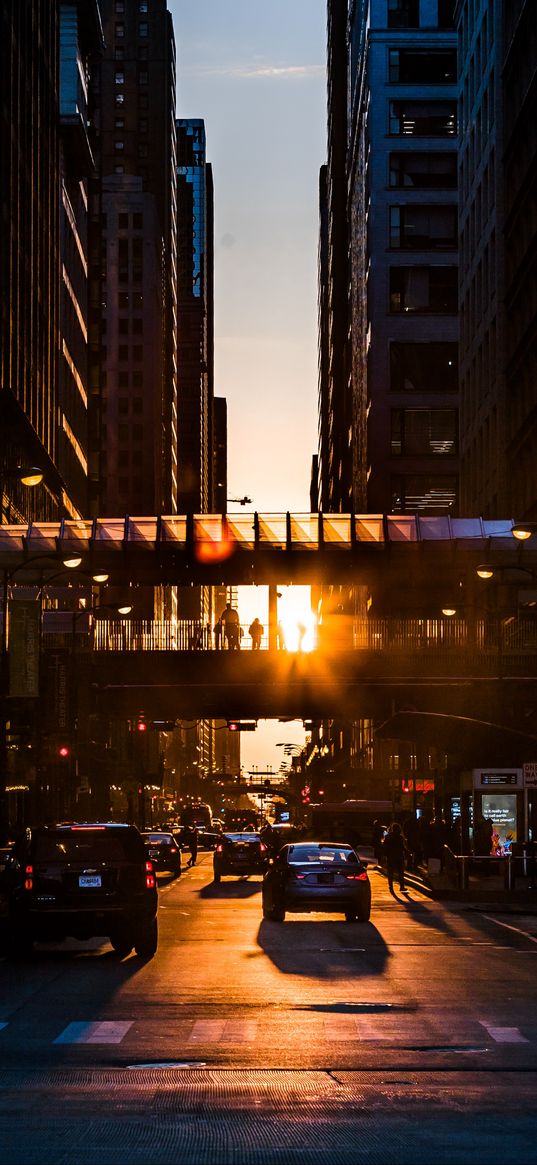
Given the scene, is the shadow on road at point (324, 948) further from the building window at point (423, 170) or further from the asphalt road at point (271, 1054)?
the building window at point (423, 170)

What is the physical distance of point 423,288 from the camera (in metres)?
140

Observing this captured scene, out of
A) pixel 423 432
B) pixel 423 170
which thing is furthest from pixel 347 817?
pixel 423 170

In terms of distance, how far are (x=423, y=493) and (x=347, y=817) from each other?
32788 mm

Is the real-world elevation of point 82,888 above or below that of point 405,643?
below

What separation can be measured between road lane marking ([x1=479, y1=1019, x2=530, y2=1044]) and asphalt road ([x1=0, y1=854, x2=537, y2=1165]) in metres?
0.03

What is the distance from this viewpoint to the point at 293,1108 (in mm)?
11656

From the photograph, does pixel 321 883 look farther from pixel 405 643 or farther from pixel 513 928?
pixel 405 643

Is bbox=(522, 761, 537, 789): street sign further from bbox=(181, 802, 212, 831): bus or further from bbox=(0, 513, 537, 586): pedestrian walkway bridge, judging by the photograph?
bbox=(181, 802, 212, 831): bus

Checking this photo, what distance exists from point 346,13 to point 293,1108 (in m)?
194

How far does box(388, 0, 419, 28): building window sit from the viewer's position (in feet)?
463

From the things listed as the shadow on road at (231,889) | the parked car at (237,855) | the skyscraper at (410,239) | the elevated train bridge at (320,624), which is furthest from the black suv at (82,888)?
the skyscraper at (410,239)

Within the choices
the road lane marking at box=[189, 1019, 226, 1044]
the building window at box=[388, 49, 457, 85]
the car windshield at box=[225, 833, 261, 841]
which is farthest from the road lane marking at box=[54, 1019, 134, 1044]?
the building window at box=[388, 49, 457, 85]

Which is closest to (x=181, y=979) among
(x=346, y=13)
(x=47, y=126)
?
(x=47, y=126)

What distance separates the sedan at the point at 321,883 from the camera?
3412 centimetres
